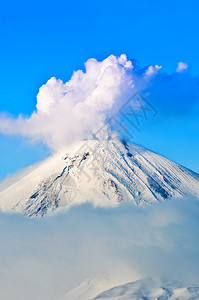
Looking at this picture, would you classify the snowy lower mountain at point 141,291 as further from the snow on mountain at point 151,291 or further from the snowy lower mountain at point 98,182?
the snowy lower mountain at point 98,182

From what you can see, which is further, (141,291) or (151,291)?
(151,291)

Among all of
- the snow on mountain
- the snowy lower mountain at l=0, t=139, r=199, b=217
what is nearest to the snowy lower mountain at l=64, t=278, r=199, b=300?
the snow on mountain

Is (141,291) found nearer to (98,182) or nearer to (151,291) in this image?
(151,291)

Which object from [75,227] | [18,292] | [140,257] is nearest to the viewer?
[18,292]

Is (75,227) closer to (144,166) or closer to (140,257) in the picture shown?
(140,257)

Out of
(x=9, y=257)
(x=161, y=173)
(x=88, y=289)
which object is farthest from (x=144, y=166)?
(x=9, y=257)

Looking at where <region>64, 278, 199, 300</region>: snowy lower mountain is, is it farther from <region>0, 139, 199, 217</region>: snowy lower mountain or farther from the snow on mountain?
<region>0, 139, 199, 217</region>: snowy lower mountain

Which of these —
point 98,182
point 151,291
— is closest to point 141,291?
point 151,291
